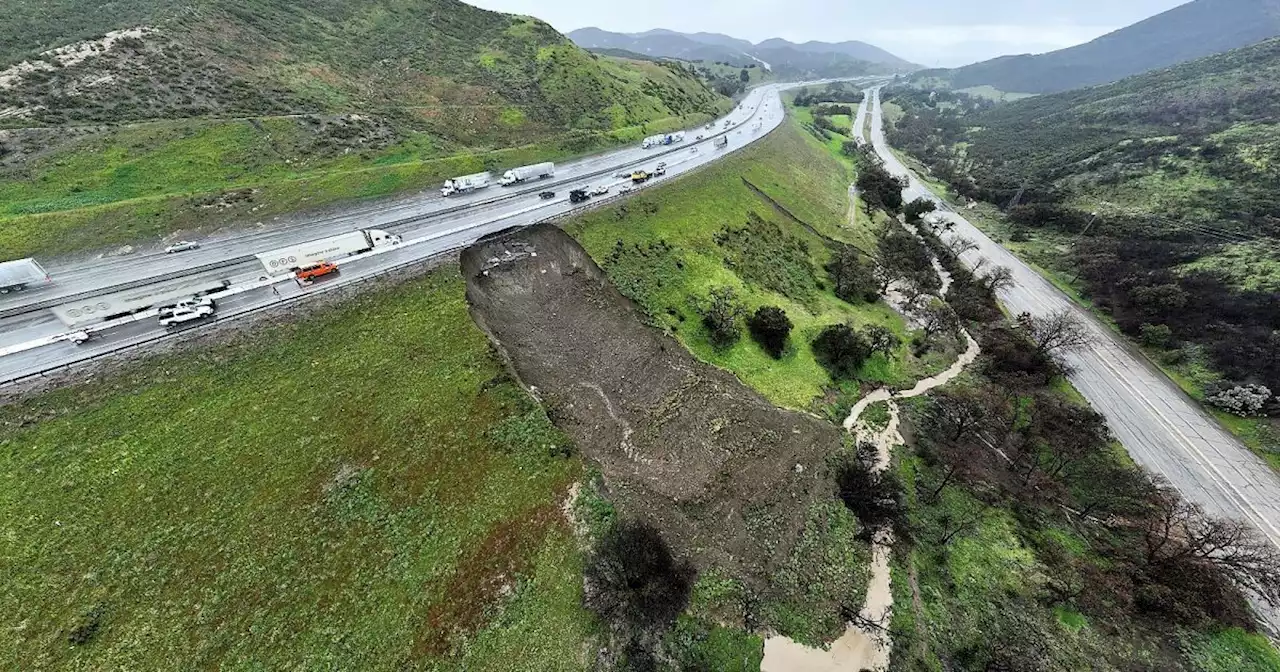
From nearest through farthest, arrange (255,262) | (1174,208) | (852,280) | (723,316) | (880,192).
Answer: (255,262) < (723,316) < (852,280) < (1174,208) < (880,192)

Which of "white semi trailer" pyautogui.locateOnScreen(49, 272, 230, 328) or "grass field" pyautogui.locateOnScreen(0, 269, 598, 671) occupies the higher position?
"white semi trailer" pyautogui.locateOnScreen(49, 272, 230, 328)

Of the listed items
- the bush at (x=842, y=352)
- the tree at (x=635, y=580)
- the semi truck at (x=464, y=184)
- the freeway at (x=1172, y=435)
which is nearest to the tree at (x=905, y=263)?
the freeway at (x=1172, y=435)

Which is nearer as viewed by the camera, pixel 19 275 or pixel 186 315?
pixel 186 315

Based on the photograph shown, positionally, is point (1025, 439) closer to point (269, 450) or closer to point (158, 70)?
point (269, 450)

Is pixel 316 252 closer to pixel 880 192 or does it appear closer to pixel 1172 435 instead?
pixel 1172 435

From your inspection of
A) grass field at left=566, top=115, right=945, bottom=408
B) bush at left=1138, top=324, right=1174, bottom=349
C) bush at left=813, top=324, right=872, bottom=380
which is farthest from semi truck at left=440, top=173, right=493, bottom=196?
bush at left=1138, top=324, right=1174, bottom=349

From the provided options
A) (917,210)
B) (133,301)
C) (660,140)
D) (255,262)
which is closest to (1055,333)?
(917,210)

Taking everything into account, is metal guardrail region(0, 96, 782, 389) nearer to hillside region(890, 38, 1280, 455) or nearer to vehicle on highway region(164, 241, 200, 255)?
vehicle on highway region(164, 241, 200, 255)
